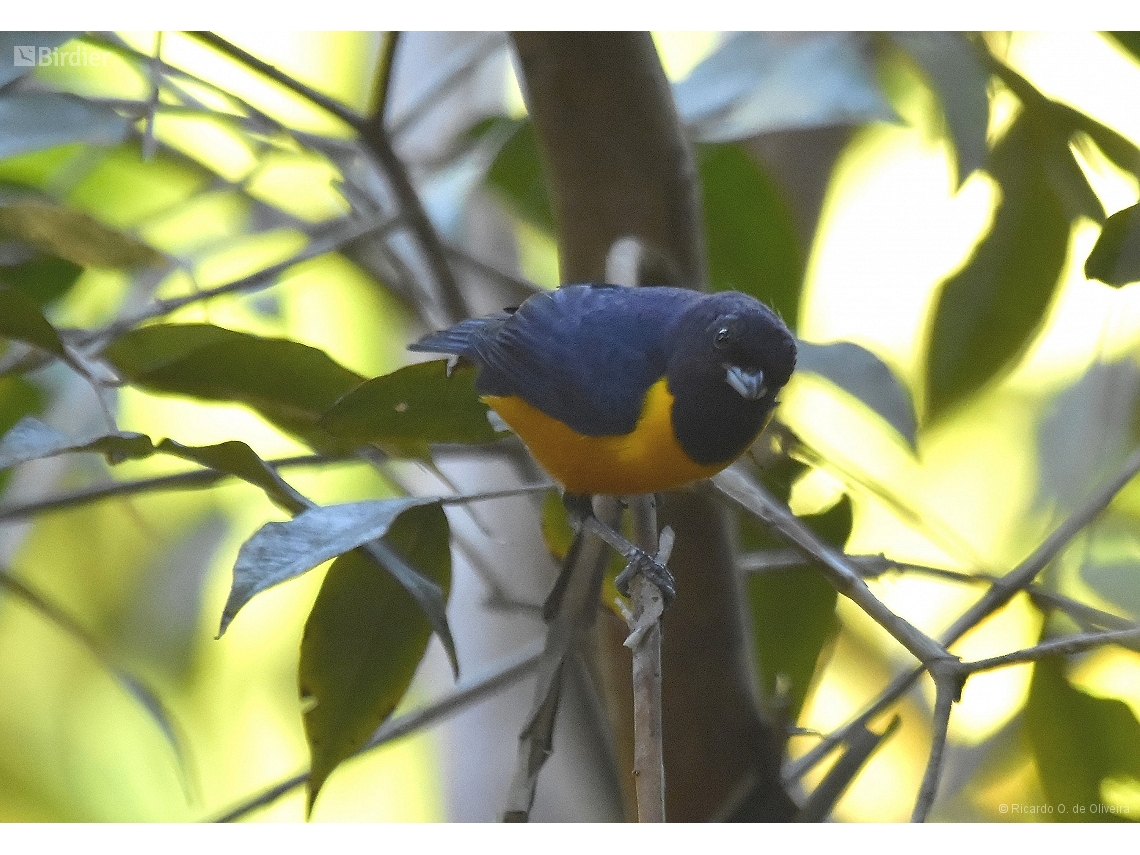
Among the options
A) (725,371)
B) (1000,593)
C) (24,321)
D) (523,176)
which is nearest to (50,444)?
(24,321)

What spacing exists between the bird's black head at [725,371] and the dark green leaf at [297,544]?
0.81ft

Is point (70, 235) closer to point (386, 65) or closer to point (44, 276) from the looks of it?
point (44, 276)

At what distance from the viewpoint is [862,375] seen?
0.96 m

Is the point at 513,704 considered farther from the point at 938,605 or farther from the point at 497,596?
the point at 938,605

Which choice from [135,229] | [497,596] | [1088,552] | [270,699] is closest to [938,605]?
[1088,552]

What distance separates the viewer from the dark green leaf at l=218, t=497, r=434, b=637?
0.64 metres

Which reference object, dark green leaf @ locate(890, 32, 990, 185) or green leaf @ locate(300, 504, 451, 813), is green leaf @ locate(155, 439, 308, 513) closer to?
green leaf @ locate(300, 504, 451, 813)

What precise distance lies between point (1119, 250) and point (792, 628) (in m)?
0.43

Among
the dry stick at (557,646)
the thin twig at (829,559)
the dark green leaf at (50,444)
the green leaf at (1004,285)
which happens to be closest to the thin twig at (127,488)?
the dark green leaf at (50,444)

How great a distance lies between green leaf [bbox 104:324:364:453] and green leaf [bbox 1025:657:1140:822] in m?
0.62

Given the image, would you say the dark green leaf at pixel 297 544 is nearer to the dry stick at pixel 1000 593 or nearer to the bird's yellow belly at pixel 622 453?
the bird's yellow belly at pixel 622 453

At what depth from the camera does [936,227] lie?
1.08 metres

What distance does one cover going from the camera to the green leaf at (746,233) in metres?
1.10

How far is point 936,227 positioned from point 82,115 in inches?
32.6
